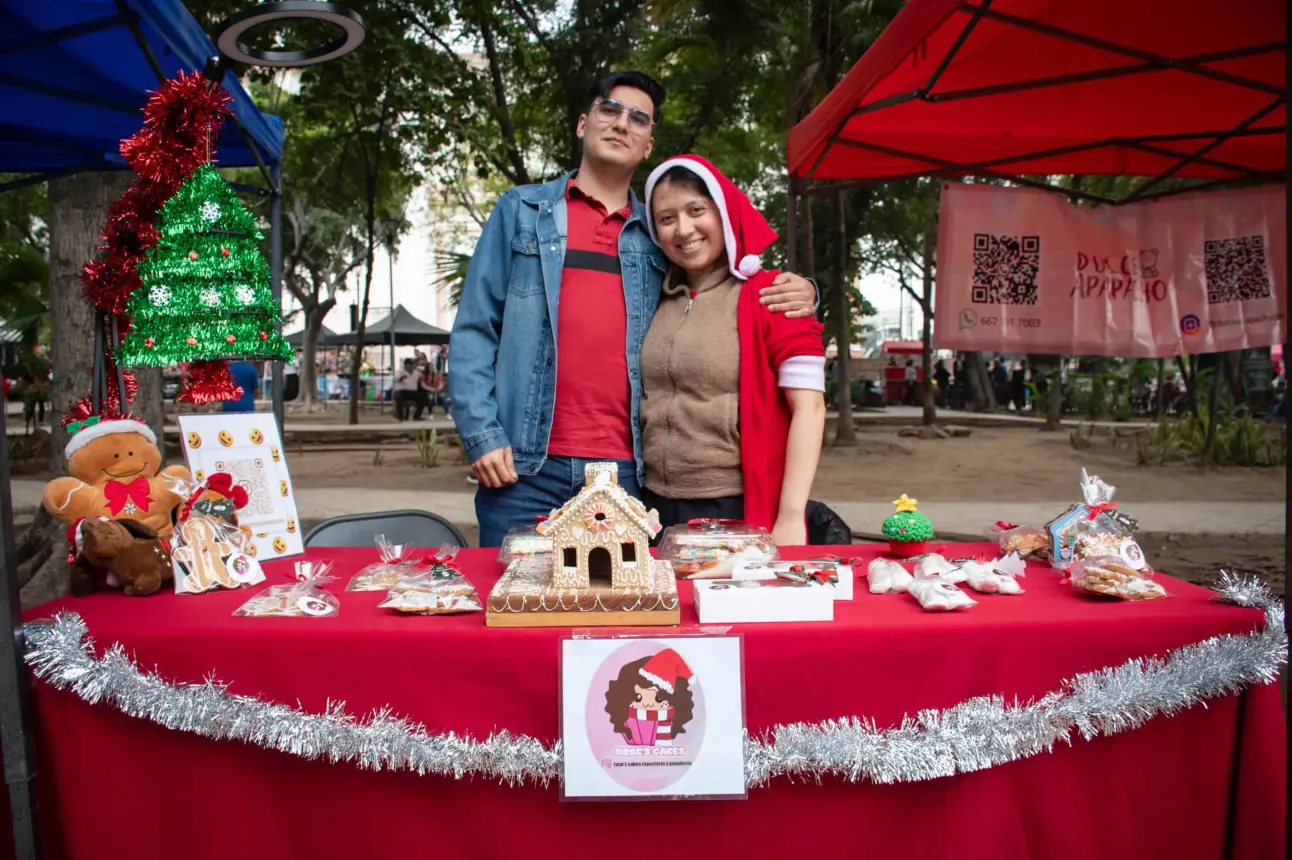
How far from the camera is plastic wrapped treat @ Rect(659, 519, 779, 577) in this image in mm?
1697

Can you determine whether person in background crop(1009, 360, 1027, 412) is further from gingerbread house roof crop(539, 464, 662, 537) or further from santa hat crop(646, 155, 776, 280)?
gingerbread house roof crop(539, 464, 662, 537)

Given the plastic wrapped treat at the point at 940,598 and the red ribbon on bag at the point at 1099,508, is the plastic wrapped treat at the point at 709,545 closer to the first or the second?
the plastic wrapped treat at the point at 940,598

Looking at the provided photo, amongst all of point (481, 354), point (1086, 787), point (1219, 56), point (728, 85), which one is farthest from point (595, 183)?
point (728, 85)

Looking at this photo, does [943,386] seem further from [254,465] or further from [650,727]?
[650,727]

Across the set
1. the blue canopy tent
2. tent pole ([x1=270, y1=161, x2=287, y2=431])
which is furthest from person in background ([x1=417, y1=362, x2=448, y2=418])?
tent pole ([x1=270, y1=161, x2=287, y2=431])

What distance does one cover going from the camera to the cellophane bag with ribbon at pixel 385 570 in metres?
1.63

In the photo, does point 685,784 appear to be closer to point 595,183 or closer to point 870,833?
point 870,833

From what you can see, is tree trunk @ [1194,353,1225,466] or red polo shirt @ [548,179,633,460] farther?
tree trunk @ [1194,353,1225,466]

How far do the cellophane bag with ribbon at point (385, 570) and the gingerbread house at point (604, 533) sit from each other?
1.35ft

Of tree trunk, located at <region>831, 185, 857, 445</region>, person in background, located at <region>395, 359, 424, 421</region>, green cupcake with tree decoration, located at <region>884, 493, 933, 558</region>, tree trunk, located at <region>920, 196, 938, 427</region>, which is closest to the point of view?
green cupcake with tree decoration, located at <region>884, 493, 933, 558</region>

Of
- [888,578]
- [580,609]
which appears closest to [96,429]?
[580,609]

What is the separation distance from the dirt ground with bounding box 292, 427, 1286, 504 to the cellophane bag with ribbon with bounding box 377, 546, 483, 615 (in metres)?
7.14

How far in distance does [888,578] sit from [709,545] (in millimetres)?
365

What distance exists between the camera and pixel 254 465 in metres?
1.93
